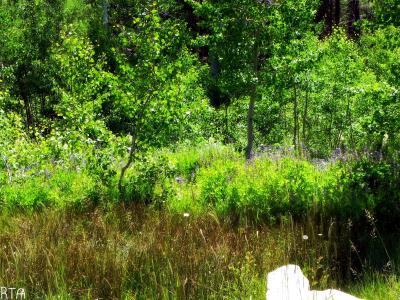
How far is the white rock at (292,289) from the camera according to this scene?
321 cm

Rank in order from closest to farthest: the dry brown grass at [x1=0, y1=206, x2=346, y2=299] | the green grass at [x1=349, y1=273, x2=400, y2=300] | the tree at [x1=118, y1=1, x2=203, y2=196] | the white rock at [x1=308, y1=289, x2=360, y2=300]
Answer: the white rock at [x1=308, y1=289, x2=360, y2=300] → the green grass at [x1=349, y1=273, x2=400, y2=300] → the dry brown grass at [x1=0, y1=206, x2=346, y2=299] → the tree at [x1=118, y1=1, x2=203, y2=196]

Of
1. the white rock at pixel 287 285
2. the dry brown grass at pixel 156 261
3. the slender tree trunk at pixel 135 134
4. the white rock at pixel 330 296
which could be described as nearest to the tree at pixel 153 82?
the slender tree trunk at pixel 135 134

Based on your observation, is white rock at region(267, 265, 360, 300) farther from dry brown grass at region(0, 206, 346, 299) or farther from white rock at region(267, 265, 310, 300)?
dry brown grass at region(0, 206, 346, 299)

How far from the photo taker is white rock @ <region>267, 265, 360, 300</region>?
10.5 ft

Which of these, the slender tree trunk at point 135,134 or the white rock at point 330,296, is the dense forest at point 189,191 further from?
the white rock at point 330,296

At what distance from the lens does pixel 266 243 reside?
4699mm

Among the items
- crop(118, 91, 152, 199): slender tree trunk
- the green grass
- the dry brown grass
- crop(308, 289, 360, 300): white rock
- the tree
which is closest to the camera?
crop(308, 289, 360, 300): white rock

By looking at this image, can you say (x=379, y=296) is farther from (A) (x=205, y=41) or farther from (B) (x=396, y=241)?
Answer: (A) (x=205, y=41)

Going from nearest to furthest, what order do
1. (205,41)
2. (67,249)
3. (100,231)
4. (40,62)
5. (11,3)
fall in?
(67,249) → (100,231) → (205,41) → (40,62) → (11,3)

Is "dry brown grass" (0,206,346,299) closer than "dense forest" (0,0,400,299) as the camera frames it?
Yes

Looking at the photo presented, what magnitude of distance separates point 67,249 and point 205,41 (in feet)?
23.4

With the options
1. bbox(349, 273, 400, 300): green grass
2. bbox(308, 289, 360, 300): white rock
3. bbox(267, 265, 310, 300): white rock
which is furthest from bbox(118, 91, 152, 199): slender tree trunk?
bbox(308, 289, 360, 300): white rock

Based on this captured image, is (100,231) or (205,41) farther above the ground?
(205,41)

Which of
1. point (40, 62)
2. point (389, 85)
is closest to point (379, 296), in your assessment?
point (389, 85)
